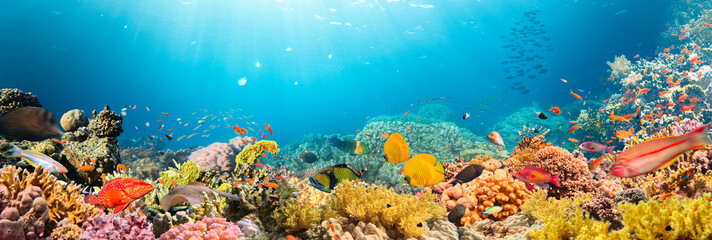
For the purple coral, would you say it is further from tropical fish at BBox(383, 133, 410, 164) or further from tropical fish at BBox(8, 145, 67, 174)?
tropical fish at BBox(383, 133, 410, 164)

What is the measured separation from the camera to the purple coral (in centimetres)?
267

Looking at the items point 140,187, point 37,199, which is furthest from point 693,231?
point 37,199

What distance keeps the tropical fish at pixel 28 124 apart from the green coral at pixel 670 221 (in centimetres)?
740

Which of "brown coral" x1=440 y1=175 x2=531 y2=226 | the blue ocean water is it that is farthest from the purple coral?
the blue ocean water

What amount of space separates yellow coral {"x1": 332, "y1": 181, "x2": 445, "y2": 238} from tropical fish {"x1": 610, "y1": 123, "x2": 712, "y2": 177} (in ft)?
6.68

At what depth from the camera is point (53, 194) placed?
3072 mm

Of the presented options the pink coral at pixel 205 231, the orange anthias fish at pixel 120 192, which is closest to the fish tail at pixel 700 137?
the pink coral at pixel 205 231

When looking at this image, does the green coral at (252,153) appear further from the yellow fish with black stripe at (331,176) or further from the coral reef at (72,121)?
the yellow fish with black stripe at (331,176)

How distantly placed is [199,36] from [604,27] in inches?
2754

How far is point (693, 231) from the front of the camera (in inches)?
59.9

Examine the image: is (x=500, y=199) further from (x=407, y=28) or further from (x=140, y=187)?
(x=407, y=28)

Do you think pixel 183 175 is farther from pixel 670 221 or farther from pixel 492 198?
pixel 670 221

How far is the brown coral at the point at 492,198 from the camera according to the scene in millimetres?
4945

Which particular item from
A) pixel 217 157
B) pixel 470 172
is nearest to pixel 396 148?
pixel 470 172
